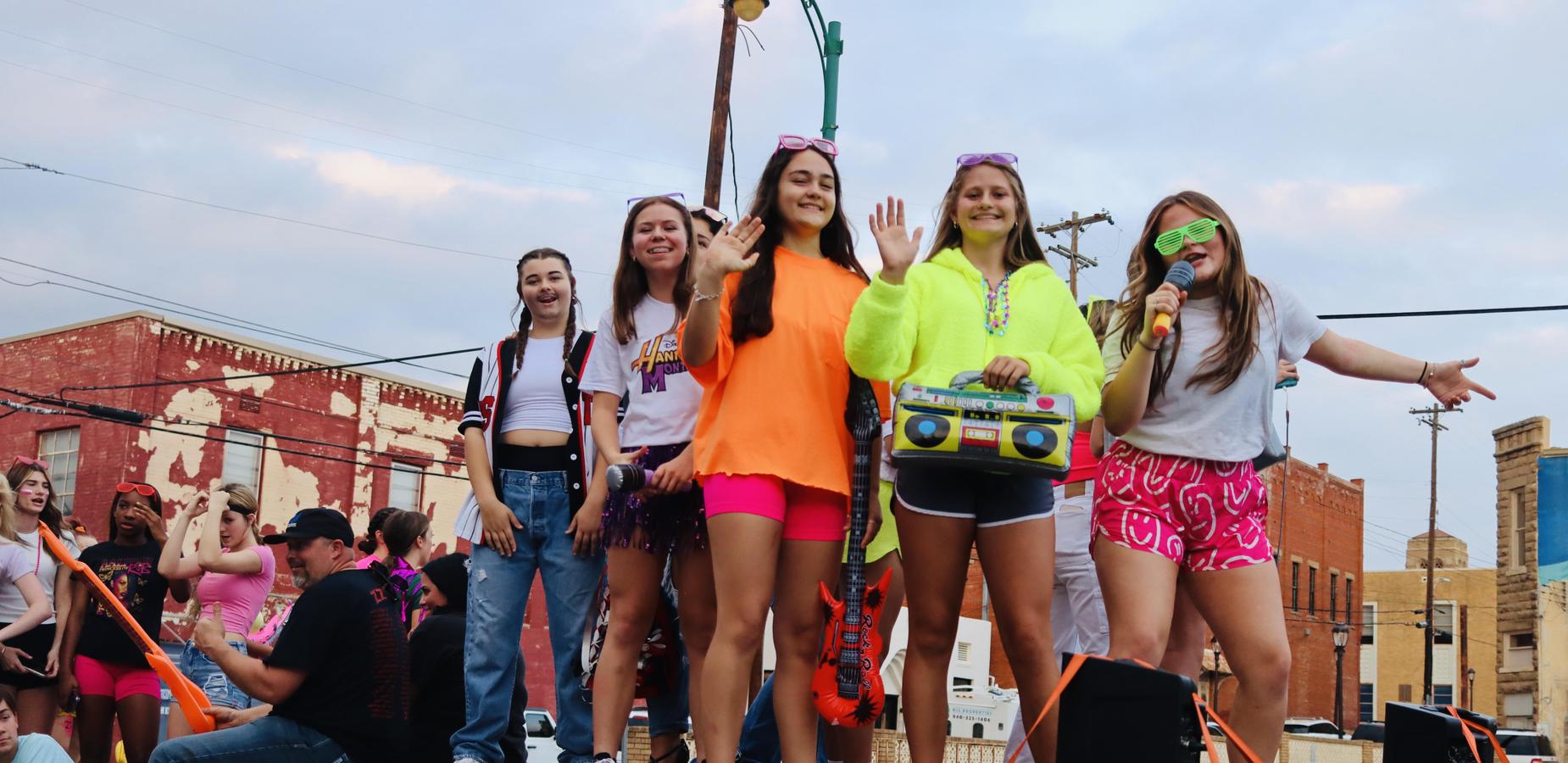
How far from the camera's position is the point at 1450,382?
466 centimetres

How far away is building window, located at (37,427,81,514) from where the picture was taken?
26.9 metres

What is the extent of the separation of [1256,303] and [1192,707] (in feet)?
5.71

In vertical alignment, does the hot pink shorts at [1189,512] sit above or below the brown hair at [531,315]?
below

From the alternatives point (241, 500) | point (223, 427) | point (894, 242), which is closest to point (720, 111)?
point (241, 500)

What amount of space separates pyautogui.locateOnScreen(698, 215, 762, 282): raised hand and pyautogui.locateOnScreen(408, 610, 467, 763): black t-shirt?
2.44 meters

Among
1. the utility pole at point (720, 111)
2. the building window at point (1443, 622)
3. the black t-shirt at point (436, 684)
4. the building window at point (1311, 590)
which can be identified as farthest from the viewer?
the building window at point (1443, 622)

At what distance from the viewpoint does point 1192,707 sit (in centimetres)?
324

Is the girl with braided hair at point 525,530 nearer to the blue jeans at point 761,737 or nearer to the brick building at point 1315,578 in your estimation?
the blue jeans at point 761,737

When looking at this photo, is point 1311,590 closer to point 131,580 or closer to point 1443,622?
point 1443,622

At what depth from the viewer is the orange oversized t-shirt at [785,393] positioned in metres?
4.29

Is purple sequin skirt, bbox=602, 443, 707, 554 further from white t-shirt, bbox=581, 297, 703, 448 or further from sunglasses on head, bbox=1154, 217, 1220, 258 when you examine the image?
sunglasses on head, bbox=1154, 217, 1220, 258

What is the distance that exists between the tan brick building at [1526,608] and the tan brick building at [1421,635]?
86.2 feet

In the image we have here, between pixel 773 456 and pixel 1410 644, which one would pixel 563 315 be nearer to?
pixel 773 456

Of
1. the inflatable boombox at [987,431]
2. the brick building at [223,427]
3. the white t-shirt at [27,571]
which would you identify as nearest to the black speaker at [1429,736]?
the inflatable boombox at [987,431]
